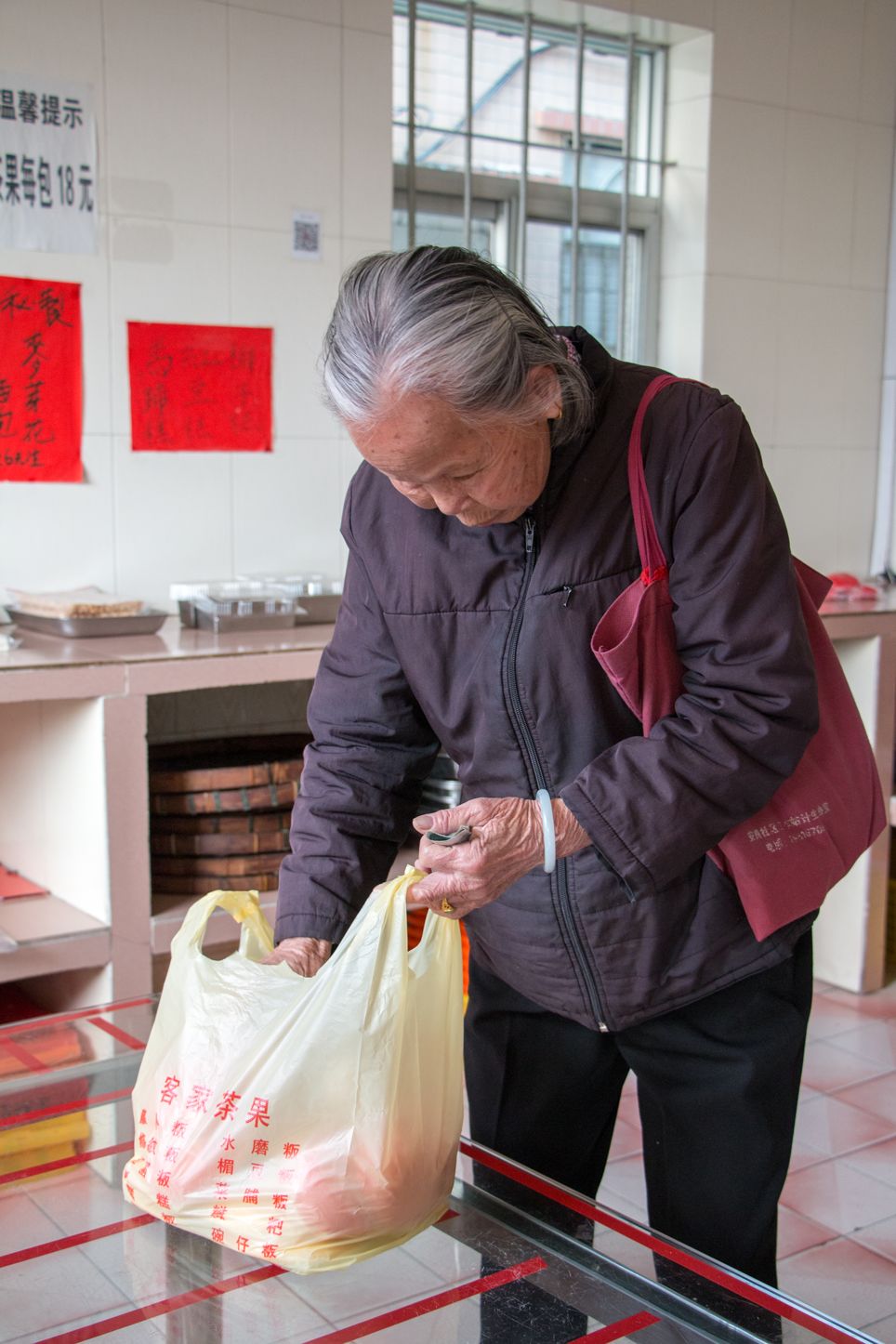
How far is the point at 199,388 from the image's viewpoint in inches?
104

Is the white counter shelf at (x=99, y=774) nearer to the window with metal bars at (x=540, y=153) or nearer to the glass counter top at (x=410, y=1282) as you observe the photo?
the glass counter top at (x=410, y=1282)

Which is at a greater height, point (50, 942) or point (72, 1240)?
point (72, 1240)

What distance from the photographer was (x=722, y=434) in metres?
1.16

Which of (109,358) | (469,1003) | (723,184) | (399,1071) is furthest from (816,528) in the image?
(399,1071)

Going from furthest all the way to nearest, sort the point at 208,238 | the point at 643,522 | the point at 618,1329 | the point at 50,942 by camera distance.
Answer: the point at 208,238 < the point at 50,942 < the point at 643,522 < the point at 618,1329

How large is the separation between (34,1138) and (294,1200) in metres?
0.34

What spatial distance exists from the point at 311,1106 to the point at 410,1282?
15 cm

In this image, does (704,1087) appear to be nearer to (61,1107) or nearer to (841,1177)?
(61,1107)

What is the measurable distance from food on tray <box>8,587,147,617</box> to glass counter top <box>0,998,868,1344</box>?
1.28 metres

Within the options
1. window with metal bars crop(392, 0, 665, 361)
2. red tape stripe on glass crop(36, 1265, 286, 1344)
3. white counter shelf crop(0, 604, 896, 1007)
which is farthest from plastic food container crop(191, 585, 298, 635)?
red tape stripe on glass crop(36, 1265, 286, 1344)

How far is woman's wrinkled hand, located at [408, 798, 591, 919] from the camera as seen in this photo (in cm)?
109

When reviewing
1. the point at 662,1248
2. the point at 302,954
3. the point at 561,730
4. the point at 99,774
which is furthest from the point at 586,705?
the point at 99,774

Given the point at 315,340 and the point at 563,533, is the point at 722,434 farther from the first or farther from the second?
the point at 315,340

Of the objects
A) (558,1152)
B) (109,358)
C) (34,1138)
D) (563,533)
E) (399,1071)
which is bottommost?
(558,1152)
